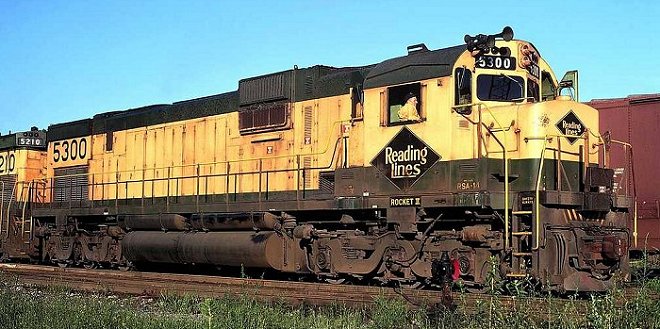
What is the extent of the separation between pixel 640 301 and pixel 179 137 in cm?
1111

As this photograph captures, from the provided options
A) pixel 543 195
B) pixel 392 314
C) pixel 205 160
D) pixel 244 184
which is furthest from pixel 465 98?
pixel 205 160

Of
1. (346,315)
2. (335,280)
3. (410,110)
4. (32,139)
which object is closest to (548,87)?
(410,110)

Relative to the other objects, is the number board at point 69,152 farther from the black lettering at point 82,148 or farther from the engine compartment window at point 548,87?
the engine compartment window at point 548,87

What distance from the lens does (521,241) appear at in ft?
32.8

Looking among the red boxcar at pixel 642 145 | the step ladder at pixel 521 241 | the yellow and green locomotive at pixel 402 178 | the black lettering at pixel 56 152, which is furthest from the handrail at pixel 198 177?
the red boxcar at pixel 642 145

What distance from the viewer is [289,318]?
26.7 feet

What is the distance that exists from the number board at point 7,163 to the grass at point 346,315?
38.7 ft

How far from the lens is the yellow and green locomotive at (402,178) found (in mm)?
10203

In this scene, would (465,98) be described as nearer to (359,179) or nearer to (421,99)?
(421,99)

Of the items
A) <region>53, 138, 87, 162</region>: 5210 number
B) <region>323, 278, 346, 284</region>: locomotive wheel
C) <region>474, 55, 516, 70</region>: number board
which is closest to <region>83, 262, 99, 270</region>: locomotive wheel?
<region>53, 138, 87, 162</region>: 5210 number

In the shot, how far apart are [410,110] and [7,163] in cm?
1413

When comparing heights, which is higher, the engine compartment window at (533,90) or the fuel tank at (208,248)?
the engine compartment window at (533,90)

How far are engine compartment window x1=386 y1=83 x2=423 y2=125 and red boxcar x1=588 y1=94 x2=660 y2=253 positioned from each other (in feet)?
20.0

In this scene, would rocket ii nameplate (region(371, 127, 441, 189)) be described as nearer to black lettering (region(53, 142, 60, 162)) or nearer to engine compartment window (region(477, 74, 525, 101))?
engine compartment window (region(477, 74, 525, 101))
